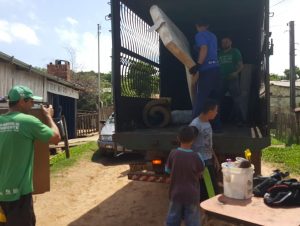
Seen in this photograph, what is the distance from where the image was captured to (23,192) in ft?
11.4

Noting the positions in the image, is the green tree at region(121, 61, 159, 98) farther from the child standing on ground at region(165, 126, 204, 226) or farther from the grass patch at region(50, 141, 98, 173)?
the grass patch at region(50, 141, 98, 173)

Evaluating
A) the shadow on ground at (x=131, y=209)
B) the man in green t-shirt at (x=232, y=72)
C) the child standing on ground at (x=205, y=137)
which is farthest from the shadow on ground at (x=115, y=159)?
the child standing on ground at (x=205, y=137)

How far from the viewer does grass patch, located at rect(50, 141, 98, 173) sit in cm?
1025

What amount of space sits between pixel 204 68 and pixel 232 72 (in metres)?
1.34

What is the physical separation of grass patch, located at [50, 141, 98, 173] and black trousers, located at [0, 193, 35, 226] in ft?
20.5

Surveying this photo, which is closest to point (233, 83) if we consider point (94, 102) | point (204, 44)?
point (204, 44)

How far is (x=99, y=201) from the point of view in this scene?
7.07 m

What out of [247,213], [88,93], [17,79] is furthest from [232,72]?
[88,93]

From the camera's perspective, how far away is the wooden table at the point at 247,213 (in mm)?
2666

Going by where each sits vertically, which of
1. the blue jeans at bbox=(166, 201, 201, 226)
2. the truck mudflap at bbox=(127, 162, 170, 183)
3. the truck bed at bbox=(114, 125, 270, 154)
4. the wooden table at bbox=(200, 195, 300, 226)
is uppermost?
the truck bed at bbox=(114, 125, 270, 154)

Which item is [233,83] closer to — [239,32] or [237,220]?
[239,32]

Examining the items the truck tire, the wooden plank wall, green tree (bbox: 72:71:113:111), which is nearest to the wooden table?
the truck tire

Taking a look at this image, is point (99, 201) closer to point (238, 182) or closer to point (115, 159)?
point (238, 182)

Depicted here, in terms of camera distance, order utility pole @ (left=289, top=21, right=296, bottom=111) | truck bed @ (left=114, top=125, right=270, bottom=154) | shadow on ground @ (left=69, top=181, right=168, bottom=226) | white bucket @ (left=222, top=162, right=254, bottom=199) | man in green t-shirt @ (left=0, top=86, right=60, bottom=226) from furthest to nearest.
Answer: utility pole @ (left=289, top=21, right=296, bottom=111) → shadow on ground @ (left=69, top=181, right=168, bottom=226) → truck bed @ (left=114, top=125, right=270, bottom=154) → man in green t-shirt @ (left=0, top=86, right=60, bottom=226) → white bucket @ (left=222, top=162, right=254, bottom=199)
